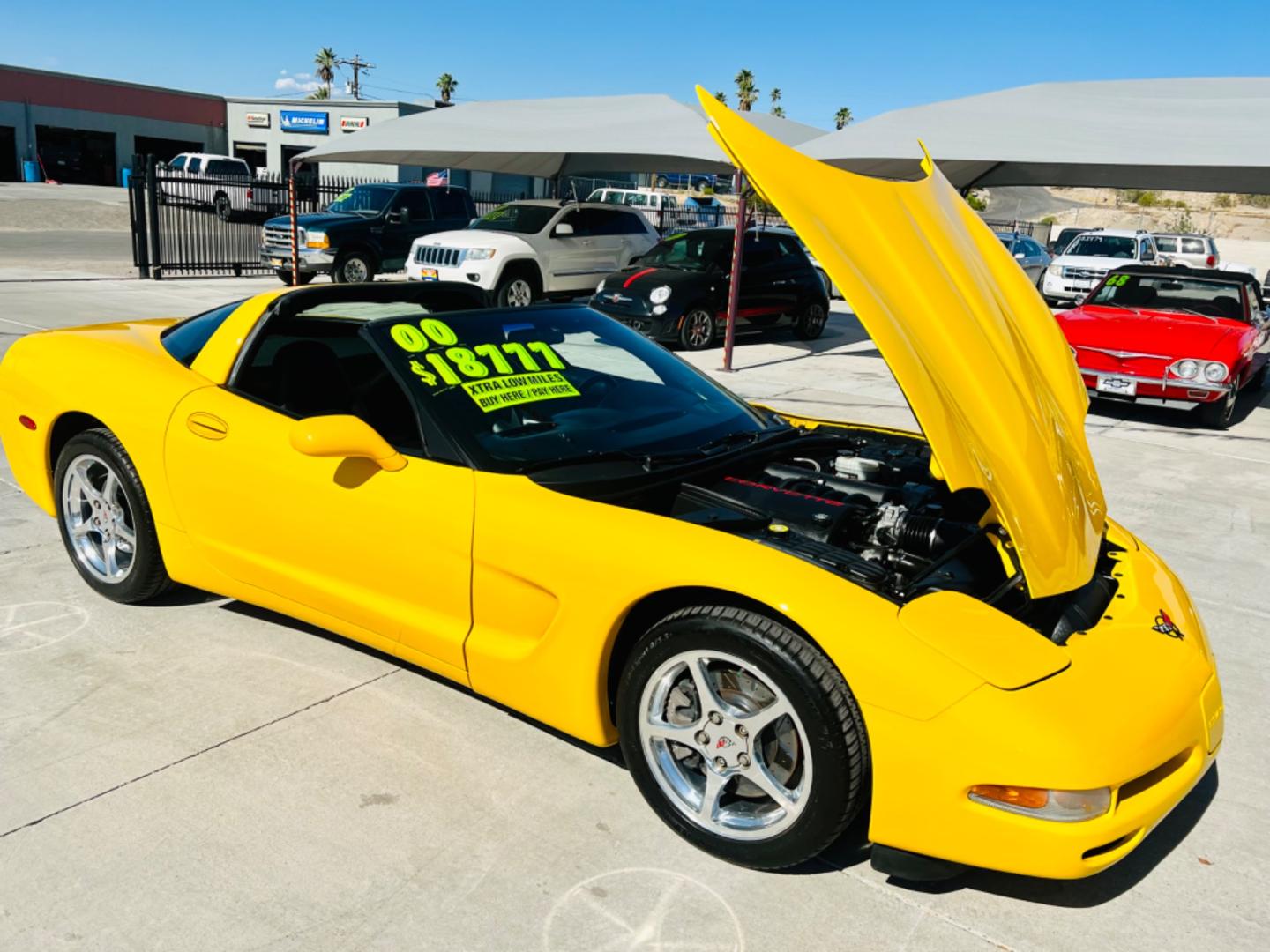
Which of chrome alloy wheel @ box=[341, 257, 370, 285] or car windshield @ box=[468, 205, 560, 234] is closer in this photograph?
car windshield @ box=[468, 205, 560, 234]

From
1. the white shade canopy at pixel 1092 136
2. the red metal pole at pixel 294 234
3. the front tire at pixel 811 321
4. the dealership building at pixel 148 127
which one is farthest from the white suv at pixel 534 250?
the dealership building at pixel 148 127

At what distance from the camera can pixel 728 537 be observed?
102 inches

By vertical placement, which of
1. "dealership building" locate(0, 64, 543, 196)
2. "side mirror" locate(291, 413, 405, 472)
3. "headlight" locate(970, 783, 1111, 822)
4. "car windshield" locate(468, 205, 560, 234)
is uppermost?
"dealership building" locate(0, 64, 543, 196)

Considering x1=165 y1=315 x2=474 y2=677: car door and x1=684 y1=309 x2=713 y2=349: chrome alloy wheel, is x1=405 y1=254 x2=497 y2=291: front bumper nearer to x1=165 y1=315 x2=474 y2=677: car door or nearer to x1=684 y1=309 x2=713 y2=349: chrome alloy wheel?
x1=684 y1=309 x2=713 y2=349: chrome alloy wheel

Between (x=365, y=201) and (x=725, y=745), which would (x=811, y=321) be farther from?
(x=725, y=745)

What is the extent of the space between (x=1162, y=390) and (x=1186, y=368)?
258 mm

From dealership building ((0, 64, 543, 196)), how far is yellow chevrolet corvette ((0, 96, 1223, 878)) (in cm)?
4114

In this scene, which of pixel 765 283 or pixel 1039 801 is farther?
pixel 765 283

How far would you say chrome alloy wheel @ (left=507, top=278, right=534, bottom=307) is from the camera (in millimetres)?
14562

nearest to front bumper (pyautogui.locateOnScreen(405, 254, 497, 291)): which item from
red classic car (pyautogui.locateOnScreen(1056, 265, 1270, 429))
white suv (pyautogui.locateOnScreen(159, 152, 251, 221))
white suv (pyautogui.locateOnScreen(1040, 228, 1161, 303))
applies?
white suv (pyautogui.locateOnScreen(159, 152, 251, 221))

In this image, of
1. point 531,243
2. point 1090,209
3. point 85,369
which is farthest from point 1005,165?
point 1090,209

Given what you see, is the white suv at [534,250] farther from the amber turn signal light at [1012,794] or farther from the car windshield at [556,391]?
the amber turn signal light at [1012,794]

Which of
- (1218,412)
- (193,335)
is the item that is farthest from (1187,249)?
(193,335)

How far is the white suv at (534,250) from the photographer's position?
1429 centimetres
